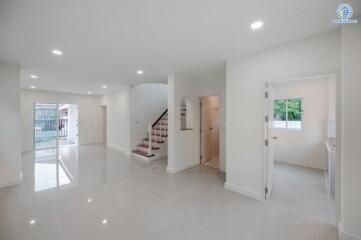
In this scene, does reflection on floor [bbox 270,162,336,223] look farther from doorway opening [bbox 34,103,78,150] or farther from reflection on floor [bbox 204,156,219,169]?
doorway opening [bbox 34,103,78,150]

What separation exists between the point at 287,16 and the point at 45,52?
397 centimetres

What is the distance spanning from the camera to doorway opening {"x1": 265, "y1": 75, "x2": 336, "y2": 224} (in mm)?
2915

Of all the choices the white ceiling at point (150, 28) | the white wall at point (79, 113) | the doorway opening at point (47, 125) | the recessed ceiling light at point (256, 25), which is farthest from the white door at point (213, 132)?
the doorway opening at point (47, 125)

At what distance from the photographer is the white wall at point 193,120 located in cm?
438

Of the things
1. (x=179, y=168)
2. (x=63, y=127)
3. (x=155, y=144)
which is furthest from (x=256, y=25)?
(x=63, y=127)

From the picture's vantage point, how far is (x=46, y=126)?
8320mm

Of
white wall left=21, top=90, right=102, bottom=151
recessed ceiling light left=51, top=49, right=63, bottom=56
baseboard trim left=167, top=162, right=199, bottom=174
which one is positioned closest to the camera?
recessed ceiling light left=51, top=49, right=63, bottom=56

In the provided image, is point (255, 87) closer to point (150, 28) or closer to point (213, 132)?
point (150, 28)

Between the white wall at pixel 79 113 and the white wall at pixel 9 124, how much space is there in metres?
4.38

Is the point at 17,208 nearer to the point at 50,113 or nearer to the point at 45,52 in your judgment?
the point at 45,52

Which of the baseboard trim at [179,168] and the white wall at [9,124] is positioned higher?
the white wall at [9,124]
